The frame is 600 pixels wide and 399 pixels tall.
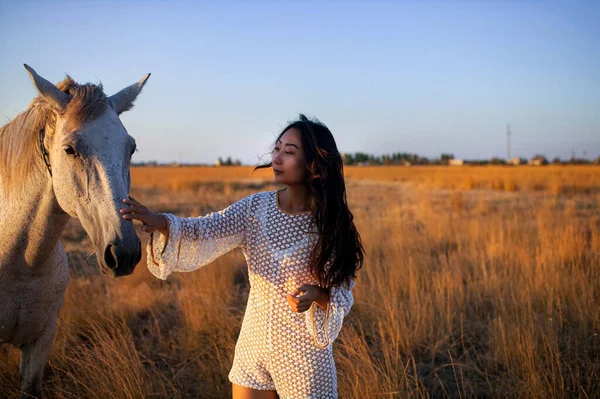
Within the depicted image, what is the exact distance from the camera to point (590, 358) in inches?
118

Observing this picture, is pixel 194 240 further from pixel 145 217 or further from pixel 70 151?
pixel 70 151

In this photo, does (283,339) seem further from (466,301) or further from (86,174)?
(466,301)

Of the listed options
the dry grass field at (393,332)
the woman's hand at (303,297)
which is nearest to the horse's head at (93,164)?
the woman's hand at (303,297)

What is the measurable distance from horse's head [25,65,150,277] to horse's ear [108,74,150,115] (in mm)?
100

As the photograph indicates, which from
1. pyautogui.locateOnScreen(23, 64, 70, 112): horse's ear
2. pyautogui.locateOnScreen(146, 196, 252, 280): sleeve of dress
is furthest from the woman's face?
pyautogui.locateOnScreen(23, 64, 70, 112): horse's ear

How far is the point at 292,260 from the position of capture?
1675 millimetres

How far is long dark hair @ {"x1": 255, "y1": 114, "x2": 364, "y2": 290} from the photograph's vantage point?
1641 mm

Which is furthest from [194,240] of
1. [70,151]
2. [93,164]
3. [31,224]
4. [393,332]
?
[393,332]

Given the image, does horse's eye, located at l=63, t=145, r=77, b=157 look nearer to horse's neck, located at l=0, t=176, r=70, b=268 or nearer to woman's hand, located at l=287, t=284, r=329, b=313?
horse's neck, located at l=0, t=176, r=70, b=268

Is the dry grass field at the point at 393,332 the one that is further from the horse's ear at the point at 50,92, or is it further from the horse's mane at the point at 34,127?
the horse's ear at the point at 50,92

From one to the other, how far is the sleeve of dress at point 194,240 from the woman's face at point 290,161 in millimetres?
247

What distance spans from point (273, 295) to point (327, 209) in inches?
17.3

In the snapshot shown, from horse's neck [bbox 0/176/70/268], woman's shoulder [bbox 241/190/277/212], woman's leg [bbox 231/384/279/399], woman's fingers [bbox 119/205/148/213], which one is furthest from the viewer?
horse's neck [bbox 0/176/70/268]

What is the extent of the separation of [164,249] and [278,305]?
0.53 m
